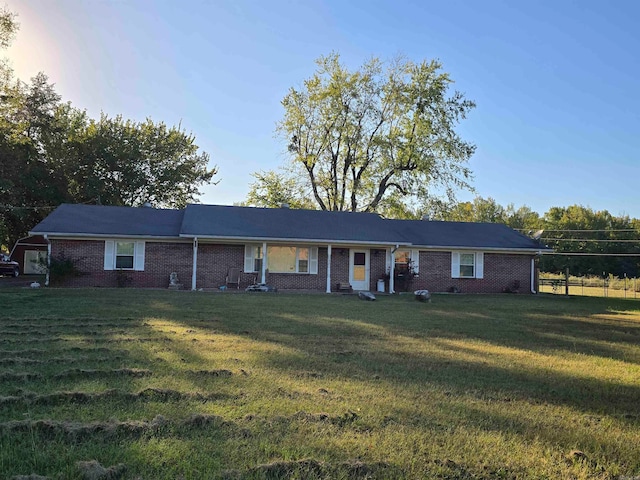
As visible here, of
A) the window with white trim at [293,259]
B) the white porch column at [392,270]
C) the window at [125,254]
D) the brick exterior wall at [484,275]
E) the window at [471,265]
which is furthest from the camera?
the window at [471,265]

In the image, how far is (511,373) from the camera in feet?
22.4

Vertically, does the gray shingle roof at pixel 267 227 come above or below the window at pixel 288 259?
above

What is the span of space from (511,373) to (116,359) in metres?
5.30

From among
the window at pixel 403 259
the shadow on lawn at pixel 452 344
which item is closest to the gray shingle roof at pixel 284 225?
the window at pixel 403 259

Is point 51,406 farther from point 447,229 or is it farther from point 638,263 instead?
point 638,263

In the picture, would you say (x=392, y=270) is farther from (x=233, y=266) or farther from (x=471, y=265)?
(x=233, y=266)

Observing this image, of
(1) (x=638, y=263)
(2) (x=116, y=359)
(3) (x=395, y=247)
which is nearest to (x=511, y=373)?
(2) (x=116, y=359)

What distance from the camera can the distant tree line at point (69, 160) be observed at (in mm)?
29188

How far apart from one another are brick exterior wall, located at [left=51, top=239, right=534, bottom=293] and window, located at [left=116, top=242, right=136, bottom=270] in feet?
1.25

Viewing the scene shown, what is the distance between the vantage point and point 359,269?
23234mm

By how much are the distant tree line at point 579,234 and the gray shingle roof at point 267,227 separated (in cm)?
2886

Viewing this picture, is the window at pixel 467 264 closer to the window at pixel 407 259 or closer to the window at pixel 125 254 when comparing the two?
the window at pixel 407 259

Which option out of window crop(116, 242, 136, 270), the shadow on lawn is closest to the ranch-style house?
window crop(116, 242, 136, 270)

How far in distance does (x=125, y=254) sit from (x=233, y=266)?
4425mm
